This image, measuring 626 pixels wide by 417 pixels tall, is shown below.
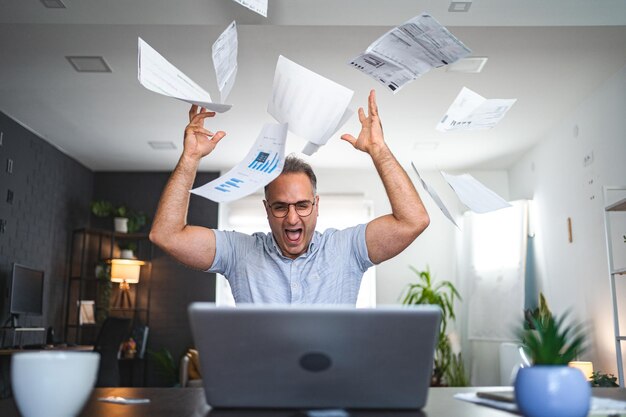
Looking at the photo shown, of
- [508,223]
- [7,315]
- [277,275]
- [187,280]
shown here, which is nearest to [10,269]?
[7,315]

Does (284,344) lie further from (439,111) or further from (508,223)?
(508,223)

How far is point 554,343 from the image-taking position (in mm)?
816

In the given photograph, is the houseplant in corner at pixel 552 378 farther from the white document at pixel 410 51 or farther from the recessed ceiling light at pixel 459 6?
the recessed ceiling light at pixel 459 6

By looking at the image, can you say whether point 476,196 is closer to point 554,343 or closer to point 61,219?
point 554,343

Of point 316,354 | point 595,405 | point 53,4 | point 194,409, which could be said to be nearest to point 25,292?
A: point 53,4

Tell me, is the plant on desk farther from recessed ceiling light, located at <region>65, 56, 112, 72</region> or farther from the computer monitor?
recessed ceiling light, located at <region>65, 56, 112, 72</region>

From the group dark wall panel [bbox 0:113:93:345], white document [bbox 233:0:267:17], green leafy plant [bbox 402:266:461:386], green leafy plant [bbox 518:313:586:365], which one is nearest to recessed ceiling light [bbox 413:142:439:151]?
green leafy plant [bbox 402:266:461:386]

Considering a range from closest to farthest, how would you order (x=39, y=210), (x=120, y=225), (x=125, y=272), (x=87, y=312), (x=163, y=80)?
(x=163, y=80), (x=39, y=210), (x=87, y=312), (x=125, y=272), (x=120, y=225)

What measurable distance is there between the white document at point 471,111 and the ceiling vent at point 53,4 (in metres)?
2.22

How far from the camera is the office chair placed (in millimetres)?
4961

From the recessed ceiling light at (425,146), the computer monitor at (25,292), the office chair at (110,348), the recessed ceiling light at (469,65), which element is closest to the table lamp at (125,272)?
the computer monitor at (25,292)

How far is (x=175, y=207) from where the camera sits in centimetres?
164

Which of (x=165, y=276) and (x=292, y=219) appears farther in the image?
(x=165, y=276)

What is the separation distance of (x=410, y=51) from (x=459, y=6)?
1466 mm
